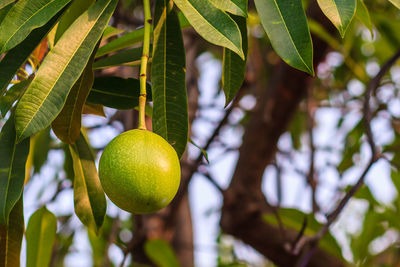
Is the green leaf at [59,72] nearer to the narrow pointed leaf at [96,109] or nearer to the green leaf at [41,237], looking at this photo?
the narrow pointed leaf at [96,109]

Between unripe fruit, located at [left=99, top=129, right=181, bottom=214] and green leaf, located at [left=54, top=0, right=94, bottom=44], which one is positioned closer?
unripe fruit, located at [left=99, top=129, right=181, bottom=214]

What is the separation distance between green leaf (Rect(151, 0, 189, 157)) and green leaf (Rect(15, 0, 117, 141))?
107mm

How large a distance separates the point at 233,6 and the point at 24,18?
0.31 meters

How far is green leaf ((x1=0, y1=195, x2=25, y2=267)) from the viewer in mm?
899

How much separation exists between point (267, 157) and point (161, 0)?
50.3 inches

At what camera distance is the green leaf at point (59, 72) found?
0.68 meters

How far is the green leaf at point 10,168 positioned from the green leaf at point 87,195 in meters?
0.17

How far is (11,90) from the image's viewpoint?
2.90 ft

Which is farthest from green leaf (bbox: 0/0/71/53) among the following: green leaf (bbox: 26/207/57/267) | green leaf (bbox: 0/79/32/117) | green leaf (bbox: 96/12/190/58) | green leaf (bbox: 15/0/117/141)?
green leaf (bbox: 26/207/57/267)

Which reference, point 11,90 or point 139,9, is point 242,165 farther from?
→ point 11,90

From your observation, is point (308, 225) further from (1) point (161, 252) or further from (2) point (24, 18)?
(2) point (24, 18)

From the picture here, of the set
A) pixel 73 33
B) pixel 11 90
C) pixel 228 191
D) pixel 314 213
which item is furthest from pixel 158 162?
pixel 228 191

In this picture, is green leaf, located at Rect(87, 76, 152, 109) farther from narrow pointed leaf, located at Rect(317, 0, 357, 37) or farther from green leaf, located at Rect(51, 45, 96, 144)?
narrow pointed leaf, located at Rect(317, 0, 357, 37)

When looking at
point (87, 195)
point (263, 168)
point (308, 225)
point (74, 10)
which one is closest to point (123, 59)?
point (74, 10)
